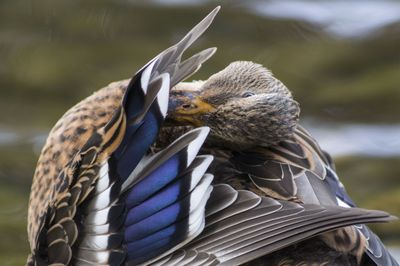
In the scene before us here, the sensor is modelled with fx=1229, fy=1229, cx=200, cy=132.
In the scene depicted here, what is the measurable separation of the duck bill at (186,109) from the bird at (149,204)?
0.14m

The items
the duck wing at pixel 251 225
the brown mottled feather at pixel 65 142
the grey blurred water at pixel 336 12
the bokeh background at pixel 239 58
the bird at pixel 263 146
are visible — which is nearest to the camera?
the duck wing at pixel 251 225

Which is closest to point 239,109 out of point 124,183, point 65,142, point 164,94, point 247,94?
point 247,94

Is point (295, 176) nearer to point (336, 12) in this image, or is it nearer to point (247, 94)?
point (247, 94)

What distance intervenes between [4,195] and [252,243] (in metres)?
2.08

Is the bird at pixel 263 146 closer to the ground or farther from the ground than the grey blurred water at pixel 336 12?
farther from the ground

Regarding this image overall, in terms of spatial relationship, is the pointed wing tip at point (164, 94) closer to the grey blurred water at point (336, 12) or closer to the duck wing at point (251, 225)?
the duck wing at point (251, 225)

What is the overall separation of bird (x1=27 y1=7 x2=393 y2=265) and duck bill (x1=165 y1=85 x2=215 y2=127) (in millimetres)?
136

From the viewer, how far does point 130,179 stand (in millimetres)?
4055

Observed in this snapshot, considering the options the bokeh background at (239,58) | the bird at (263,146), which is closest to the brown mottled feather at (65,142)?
the bird at (263,146)

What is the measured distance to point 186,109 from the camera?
427 centimetres

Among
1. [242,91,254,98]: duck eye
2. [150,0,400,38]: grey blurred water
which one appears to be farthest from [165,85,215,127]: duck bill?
[150,0,400,38]: grey blurred water

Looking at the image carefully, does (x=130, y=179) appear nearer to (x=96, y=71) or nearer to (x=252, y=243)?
(x=252, y=243)

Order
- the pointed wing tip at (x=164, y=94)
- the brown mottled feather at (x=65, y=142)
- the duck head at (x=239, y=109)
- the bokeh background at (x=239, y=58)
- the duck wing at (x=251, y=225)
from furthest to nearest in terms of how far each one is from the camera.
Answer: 1. the bokeh background at (x=239, y=58)
2. the brown mottled feather at (x=65, y=142)
3. the duck head at (x=239, y=109)
4. the pointed wing tip at (x=164, y=94)
5. the duck wing at (x=251, y=225)

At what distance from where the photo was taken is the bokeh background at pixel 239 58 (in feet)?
19.8
